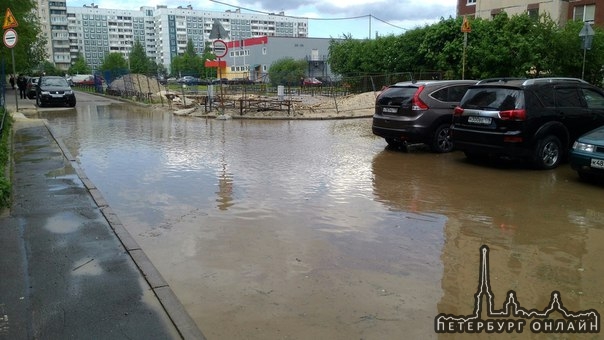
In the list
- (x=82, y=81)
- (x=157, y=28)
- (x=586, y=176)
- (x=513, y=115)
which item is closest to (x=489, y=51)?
(x=513, y=115)

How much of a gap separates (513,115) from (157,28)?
161919 millimetres

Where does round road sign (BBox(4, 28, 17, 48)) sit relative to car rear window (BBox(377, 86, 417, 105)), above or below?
above

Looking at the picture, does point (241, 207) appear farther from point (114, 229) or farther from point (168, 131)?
point (168, 131)

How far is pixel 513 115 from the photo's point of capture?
9547 mm

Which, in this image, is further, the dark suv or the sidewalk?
the dark suv

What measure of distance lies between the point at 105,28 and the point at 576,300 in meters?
168

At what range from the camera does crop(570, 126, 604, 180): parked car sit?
8344mm

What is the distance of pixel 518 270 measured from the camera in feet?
16.8

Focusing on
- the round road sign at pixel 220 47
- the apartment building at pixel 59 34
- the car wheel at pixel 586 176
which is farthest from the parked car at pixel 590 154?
the apartment building at pixel 59 34

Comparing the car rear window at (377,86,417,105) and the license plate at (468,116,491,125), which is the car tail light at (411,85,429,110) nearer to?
the car rear window at (377,86,417,105)

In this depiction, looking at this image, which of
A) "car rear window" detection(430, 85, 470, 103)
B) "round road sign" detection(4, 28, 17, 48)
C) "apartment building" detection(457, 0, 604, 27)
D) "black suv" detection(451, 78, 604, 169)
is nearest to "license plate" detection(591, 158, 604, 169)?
"black suv" detection(451, 78, 604, 169)

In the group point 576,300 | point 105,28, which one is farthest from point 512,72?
point 105,28

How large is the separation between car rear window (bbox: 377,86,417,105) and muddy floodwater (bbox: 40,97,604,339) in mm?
1234

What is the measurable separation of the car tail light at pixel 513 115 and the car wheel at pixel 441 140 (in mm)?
2360
